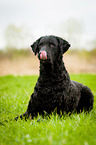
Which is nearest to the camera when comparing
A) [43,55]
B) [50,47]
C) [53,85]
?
[43,55]

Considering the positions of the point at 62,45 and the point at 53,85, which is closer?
the point at 53,85

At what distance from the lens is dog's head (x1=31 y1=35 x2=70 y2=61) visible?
8.98 feet

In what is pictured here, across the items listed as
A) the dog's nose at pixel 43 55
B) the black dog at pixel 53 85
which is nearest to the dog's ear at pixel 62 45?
the black dog at pixel 53 85

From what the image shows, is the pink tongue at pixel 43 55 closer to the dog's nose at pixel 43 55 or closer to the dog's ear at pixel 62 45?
the dog's nose at pixel 43 55

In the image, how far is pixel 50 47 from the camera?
2.97 metres

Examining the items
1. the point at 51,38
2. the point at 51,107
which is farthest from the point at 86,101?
the point at 51,38

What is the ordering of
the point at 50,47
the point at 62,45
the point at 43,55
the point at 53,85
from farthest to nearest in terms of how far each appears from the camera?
1. the point at 62,45
2. the point at 53,85
3. the point at 50,47
4. the point at 43,55

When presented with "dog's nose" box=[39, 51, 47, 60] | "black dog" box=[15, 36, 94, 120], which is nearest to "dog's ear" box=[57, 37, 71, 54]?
"black dog" box=[15, 36, 94, 120]

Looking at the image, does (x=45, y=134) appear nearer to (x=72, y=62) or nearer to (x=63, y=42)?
(x=63, y=42)

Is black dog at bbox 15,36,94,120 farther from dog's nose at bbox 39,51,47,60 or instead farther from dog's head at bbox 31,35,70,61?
dog's nose at bbox 39,51,47,60

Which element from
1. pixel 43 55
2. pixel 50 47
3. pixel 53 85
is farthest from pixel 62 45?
pixel 53 85

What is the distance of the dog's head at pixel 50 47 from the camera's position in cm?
274

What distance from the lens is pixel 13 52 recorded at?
2252cm

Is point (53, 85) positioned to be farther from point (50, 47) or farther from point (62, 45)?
point (62, 45)
